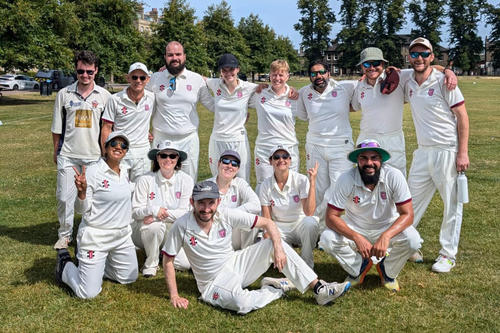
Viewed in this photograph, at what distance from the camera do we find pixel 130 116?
22.2 feet

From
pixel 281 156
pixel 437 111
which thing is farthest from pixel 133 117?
pixel 437 111

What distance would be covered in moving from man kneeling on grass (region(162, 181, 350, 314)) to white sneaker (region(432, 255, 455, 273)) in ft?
5.25


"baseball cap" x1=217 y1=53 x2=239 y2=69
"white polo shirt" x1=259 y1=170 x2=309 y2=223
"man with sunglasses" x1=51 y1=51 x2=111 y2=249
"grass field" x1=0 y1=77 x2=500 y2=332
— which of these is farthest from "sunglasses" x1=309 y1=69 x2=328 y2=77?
"man with sunglasses" x1=51 y1=51 x2=111 y2=249

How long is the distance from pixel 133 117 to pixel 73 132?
847 millimetres

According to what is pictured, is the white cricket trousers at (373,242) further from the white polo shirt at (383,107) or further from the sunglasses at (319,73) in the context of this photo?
the sunglasses at (319,73)

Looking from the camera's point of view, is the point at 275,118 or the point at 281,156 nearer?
the point at 281,156

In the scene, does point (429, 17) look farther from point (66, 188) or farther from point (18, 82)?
point (66, 188)

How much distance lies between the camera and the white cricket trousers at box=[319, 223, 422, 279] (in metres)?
5.21

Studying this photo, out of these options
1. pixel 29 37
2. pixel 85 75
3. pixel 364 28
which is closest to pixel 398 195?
pixel 85 75

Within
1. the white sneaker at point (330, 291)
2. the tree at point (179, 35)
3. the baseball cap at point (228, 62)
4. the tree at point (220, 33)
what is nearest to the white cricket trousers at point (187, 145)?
the baseball cap at point (228, 62)

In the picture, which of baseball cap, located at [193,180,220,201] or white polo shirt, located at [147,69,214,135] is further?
white polo shirt, located at [147,69,214,135]

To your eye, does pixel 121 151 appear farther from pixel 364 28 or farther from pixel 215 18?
pixel 364 28

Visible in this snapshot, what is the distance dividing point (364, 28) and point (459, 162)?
307 ft

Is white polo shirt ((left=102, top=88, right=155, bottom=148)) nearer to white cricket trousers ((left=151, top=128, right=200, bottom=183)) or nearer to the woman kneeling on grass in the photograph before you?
white cricket trousers ((left=151, top=128, right=200, bottom=183))
